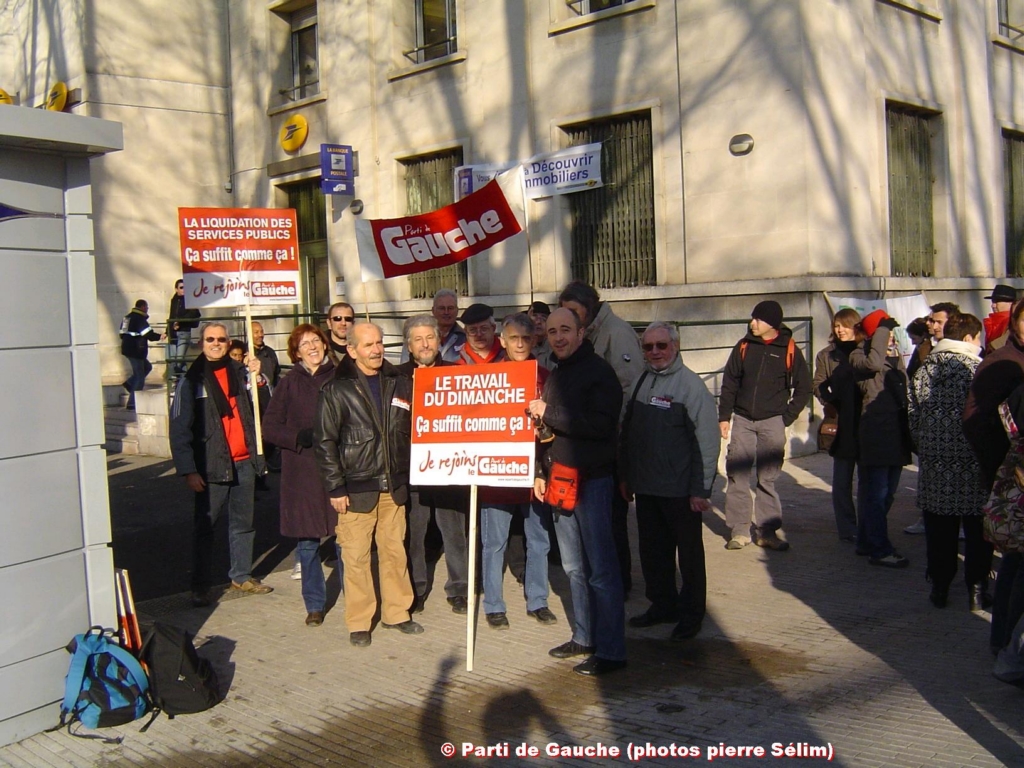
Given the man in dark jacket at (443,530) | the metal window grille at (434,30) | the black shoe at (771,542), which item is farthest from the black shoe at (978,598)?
the metal window grille at (434,30)

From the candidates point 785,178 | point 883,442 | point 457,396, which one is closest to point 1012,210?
point 785,178

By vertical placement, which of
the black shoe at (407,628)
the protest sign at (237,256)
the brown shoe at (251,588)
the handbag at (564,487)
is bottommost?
the black shoe at (407,628)

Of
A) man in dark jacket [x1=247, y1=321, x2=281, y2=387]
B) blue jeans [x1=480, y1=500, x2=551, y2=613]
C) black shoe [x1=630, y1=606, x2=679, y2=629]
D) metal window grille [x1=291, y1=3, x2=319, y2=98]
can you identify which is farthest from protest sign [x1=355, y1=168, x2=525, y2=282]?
metal window grille [x1=291, y1=3, x2=319, y2=98]

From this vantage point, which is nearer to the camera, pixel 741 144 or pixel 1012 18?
pixel 741 144

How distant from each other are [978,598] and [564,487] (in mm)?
2923

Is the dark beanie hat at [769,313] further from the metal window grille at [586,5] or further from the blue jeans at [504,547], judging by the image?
the metal window grille at [586,5]

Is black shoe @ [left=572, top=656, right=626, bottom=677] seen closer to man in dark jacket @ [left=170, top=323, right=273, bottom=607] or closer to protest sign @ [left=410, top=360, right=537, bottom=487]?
protest sign @ [left=410, top=360, right=537, bottom=487]

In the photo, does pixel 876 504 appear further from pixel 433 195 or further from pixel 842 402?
pixel 433 195

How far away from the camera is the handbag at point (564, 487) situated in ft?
18.8

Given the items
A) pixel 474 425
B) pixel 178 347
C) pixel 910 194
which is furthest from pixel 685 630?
pixel 178 347

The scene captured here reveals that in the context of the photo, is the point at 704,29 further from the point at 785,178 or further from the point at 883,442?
the point at 883,442

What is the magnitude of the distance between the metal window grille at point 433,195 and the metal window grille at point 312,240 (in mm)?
2515

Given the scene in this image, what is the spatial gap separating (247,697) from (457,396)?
201 centimetres

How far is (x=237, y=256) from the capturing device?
10.0 meters
